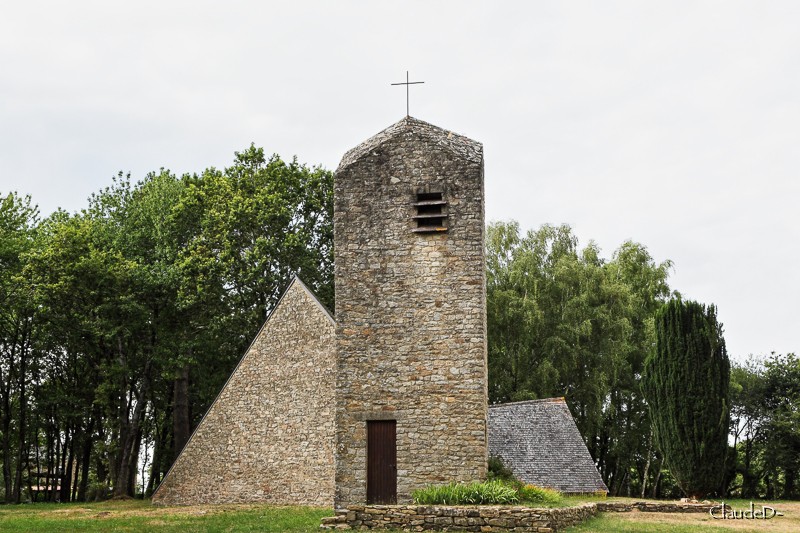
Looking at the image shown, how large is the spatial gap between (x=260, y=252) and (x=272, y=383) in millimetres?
7564

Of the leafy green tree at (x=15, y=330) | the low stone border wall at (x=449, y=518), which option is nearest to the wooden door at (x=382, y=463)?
the low stone border wall at (x=449, y=518)

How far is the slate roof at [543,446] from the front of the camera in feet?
88.2

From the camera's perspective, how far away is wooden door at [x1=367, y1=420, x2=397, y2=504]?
17.3 metres

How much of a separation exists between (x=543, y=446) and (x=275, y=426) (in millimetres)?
9604

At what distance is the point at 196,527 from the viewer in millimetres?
16078

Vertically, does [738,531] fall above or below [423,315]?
below

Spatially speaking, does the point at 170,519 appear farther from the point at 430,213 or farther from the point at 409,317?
the point at 430,213

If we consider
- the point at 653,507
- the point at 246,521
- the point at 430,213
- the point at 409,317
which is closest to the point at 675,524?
the point at 653,507

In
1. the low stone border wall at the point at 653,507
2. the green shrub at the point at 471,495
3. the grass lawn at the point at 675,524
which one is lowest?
the low stone border wall at the point at 653,507

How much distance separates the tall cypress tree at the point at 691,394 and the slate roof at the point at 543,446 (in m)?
4.24

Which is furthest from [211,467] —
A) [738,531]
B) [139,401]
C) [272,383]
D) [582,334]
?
[582,334]

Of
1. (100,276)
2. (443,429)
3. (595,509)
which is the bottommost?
(595,509)

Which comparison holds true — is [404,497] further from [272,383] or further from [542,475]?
[542,475]

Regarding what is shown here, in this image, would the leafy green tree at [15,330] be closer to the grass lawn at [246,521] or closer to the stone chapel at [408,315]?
the grass lawn at [246,521]
